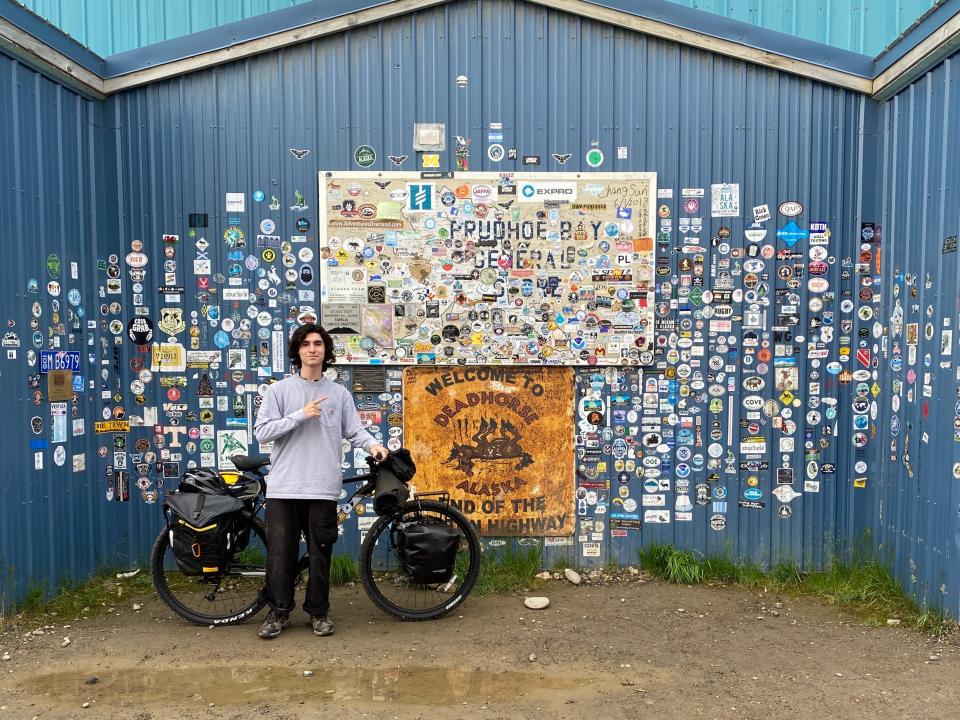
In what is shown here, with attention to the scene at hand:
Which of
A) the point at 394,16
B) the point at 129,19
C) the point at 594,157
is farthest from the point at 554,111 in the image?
the point at 129,19

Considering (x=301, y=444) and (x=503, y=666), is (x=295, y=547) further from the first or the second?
(x=503, y=666)

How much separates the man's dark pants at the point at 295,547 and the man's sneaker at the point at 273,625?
0.20 feet

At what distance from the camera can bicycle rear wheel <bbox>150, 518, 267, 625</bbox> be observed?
192 inches

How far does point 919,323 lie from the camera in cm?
505

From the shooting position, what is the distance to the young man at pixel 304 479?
4605mm

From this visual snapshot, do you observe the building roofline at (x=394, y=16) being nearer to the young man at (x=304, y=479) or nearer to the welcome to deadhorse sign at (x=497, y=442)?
the young man at (x=304, y=479)

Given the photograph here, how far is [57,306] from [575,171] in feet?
13.5

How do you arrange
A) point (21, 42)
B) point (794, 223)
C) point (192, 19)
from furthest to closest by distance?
point (192, 19) < point (794, 223) < point (21, 42)

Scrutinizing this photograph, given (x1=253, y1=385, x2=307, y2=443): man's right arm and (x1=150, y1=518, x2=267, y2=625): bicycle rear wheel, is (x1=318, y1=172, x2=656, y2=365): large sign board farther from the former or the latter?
(x1=150, y1=518, x2=267, y2=625): bicycle rear wheel

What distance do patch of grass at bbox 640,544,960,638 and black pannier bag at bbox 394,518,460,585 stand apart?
72.1 inches

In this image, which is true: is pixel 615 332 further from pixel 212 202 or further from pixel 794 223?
pixel 212 202

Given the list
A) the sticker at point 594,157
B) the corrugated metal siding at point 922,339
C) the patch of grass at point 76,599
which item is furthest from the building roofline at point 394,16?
the patch of grass at point 76,599

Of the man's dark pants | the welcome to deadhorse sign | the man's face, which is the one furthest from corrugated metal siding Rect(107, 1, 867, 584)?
the man's dark pants

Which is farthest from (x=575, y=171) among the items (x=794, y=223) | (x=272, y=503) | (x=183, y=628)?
(x=183, y=628)
